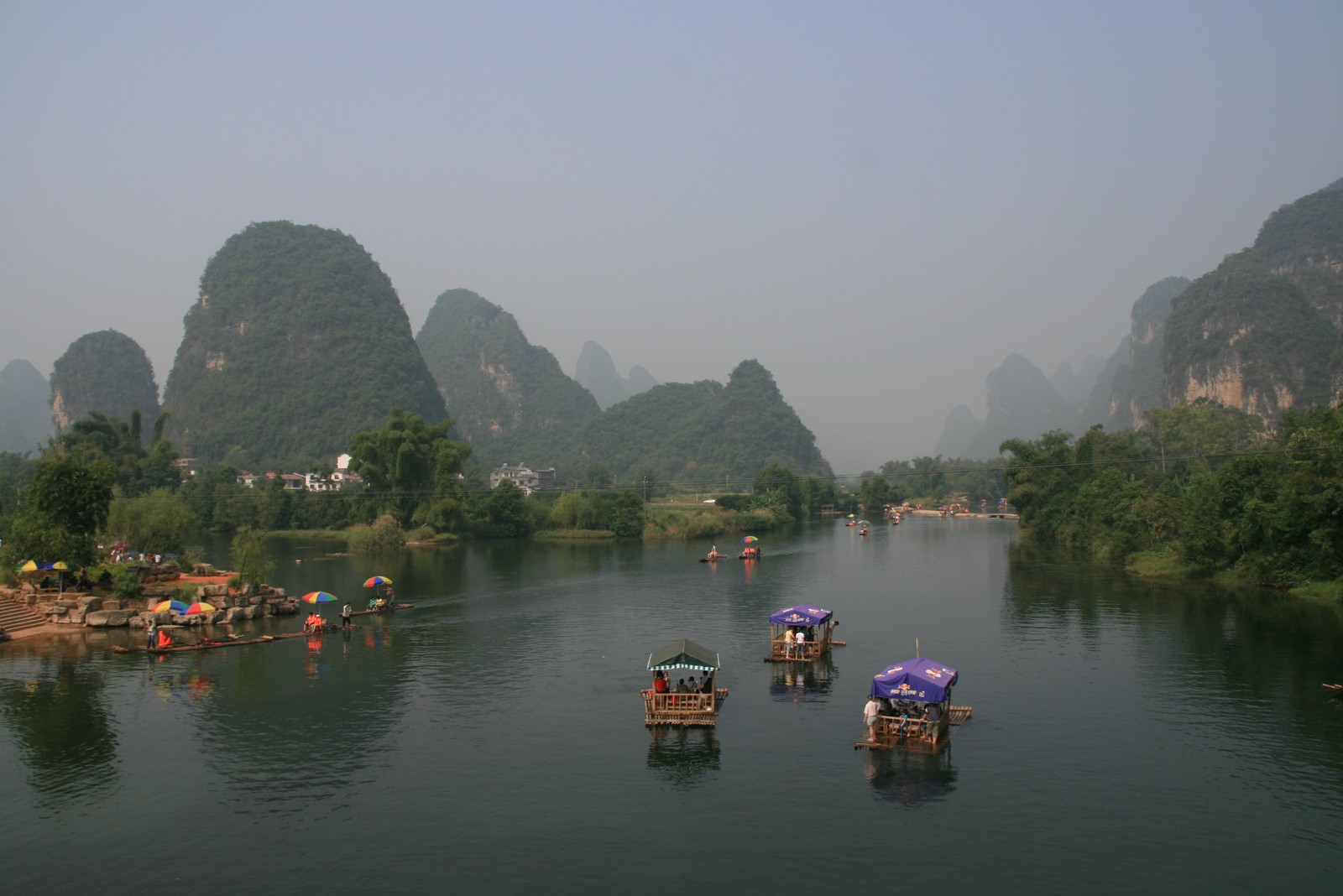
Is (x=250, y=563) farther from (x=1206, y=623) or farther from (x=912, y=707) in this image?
(x=1206, y=623)

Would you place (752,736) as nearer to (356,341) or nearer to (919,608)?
(919,608)

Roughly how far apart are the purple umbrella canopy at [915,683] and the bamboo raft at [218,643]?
1944 cm

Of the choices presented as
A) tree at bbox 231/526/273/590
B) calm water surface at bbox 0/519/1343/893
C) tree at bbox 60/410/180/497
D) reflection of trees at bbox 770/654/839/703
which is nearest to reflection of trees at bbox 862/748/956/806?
calm water surface at bbox 0/519/1343/893

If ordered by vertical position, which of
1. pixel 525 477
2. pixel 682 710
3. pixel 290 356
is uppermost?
pixel 290 356

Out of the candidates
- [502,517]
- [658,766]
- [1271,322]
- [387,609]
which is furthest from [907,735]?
[1271,322]

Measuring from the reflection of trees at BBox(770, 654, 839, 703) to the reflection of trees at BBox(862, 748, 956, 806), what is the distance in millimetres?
4335

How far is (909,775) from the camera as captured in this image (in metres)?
17.0

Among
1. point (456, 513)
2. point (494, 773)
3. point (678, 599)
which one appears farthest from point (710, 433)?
point (494, 773)

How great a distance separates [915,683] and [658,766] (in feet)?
16.9

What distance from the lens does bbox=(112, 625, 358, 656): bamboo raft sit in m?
26.7

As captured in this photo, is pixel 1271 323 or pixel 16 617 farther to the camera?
pixel 1271 323

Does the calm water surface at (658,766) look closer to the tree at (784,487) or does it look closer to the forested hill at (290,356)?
the tree at (784,487)

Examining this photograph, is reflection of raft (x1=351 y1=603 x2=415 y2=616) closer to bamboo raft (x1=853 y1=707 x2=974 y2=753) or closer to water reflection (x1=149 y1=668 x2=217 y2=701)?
water reflection (x1=149 y1=668 x2=217 y2=701)

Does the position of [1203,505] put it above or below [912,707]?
above
